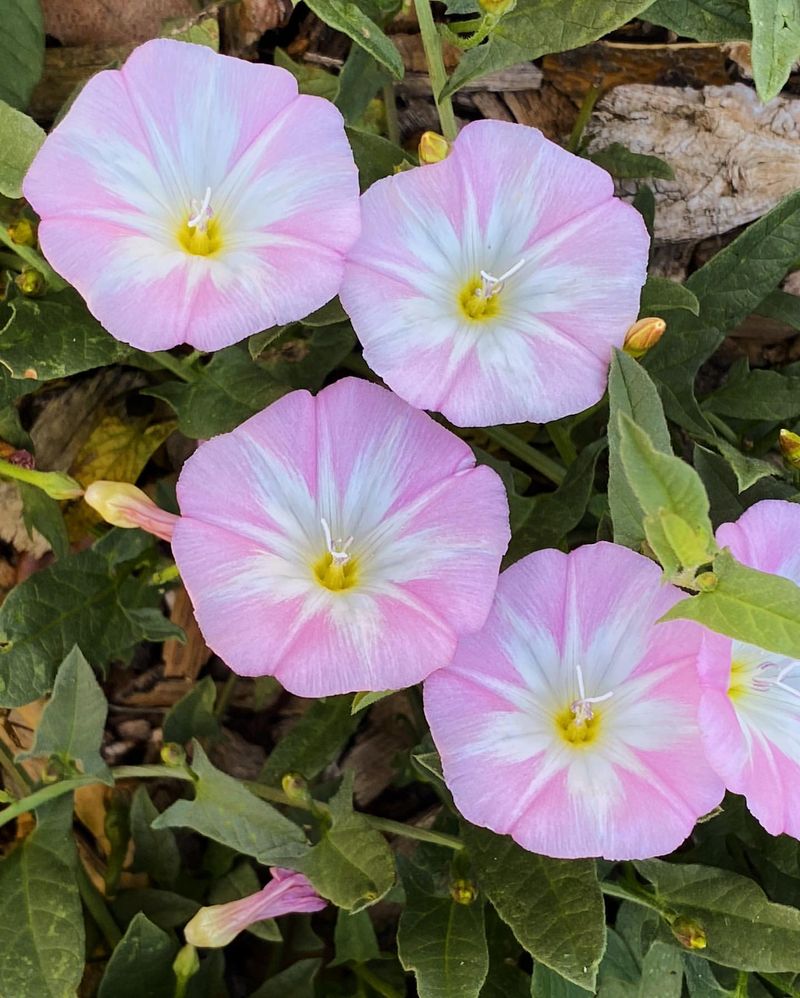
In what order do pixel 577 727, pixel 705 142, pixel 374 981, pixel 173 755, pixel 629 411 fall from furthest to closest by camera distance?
pixel 705 142
pixel 374 981
pixel 173 755
pixel 577 727
pixel 629 411

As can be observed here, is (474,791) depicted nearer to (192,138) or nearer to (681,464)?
(681,464)

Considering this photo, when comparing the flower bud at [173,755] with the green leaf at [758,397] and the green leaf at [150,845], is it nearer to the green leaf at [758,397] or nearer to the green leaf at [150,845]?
the green leaf at [150,845]

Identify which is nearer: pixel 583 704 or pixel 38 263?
pixel 583 704

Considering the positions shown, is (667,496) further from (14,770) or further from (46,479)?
(14,770)

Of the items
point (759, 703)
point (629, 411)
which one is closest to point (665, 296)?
point (629, 411)

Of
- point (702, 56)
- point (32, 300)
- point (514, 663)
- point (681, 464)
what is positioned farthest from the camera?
point (702, 56)

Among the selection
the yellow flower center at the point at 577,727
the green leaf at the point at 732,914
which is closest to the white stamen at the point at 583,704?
the yellow flower center at the point at 577,727

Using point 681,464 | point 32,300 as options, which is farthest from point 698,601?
point 32,300
